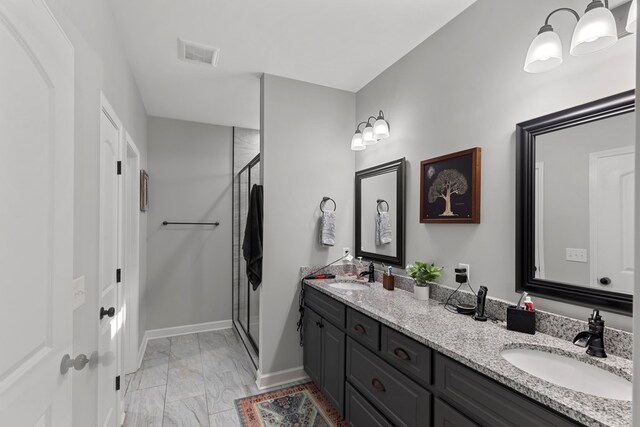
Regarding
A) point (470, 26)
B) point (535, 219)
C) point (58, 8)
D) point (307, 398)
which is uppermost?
point (470, 26)

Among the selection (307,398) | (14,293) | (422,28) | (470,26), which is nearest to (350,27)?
(422,28)

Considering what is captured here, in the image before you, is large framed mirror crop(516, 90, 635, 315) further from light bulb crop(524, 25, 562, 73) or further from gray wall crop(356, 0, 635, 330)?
light bulb crop(524, 25, 562, 73)

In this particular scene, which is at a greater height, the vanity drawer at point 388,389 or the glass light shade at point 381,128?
the glass light shade at point 381,128

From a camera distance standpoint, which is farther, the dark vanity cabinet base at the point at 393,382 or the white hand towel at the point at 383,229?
the white hand towel at the point at 383,229

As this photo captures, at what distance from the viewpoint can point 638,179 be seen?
0.48 meters

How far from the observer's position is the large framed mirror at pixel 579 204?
1.19m

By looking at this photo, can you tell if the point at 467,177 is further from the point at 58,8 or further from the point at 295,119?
the point at 58,8

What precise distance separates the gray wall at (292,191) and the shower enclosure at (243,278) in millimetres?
234

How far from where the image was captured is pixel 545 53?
1308mm

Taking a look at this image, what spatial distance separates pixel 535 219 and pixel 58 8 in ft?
7.05

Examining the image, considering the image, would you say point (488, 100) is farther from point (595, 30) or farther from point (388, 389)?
point (388, 389)

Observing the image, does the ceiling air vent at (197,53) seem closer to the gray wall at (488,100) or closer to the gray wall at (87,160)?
the gray wall at (87,160)

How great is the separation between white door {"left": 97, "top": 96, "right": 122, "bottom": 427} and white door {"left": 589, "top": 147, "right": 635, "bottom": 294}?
2.37m

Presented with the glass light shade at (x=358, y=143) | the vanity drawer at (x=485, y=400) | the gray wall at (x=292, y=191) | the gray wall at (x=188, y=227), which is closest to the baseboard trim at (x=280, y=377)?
the gray wall at (x=292, y=191)
